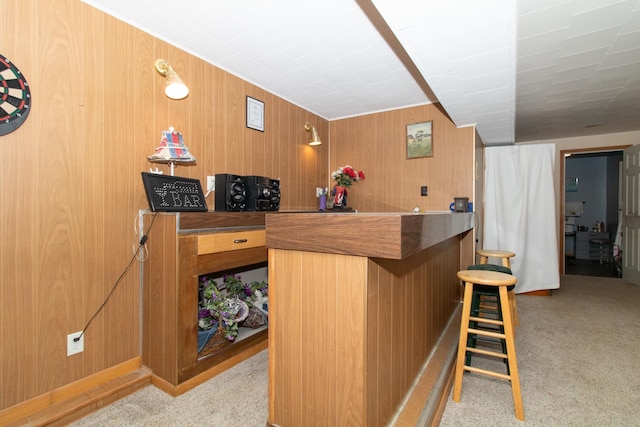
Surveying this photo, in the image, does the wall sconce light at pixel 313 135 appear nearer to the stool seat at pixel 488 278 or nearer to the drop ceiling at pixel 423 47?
the drop ceiling at pixel 423 47

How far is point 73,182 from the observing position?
5.87ft

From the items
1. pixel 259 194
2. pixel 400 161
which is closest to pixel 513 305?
pixel 400 161

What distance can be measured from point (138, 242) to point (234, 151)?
1.16m

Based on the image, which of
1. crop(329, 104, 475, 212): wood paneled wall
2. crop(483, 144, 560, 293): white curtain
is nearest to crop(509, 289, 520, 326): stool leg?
crop(329, 104, 475, 212): wood paneled wall

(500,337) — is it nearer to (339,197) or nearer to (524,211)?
(339,197)

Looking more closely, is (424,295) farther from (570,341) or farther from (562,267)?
(562,267)

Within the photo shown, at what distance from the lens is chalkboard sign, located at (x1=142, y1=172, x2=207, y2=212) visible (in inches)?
76.5

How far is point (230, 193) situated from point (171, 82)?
88 cm

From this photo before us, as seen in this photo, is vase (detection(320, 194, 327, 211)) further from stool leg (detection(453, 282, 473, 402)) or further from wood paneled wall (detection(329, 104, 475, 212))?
stool leg (detection(453, 282, 473, 402))

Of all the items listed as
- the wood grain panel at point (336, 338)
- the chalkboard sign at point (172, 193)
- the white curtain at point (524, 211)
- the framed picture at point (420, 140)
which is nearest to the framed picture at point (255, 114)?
the chalkboard sign at point (172, 193)

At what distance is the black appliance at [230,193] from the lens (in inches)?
94.0

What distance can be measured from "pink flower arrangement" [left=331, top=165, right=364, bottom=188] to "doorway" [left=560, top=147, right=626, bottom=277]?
537 cm

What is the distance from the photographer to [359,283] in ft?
3.82

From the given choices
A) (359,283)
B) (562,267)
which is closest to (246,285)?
(359,283)
